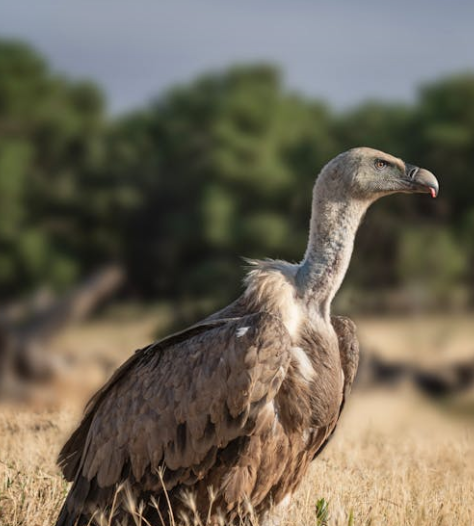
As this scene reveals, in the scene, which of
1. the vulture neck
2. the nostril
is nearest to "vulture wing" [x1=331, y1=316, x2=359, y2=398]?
the vulture neck

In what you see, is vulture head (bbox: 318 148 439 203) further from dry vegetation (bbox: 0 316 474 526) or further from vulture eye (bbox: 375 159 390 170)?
dry vegetation (bbox: 0 316 474 526)

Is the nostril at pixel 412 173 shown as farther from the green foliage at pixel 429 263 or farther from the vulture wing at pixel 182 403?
the green foliage at pixel 429 263

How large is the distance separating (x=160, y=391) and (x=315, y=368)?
716 mm

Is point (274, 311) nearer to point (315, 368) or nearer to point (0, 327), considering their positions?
point (315, 368)

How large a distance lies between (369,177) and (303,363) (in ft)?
3.16

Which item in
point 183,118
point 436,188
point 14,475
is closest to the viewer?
point 436,188

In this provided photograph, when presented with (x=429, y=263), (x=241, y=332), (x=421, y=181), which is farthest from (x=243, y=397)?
(x=429, y=263)

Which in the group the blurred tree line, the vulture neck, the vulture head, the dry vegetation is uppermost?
the blurred tree line

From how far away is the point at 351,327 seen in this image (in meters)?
4.82

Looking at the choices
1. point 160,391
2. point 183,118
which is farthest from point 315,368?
point 183,118

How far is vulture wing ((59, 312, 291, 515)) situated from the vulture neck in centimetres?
36

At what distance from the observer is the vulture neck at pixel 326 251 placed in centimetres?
451

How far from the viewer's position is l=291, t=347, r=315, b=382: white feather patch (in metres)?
4.30

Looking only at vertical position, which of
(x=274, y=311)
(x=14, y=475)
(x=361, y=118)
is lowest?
(x=14, y=475)
